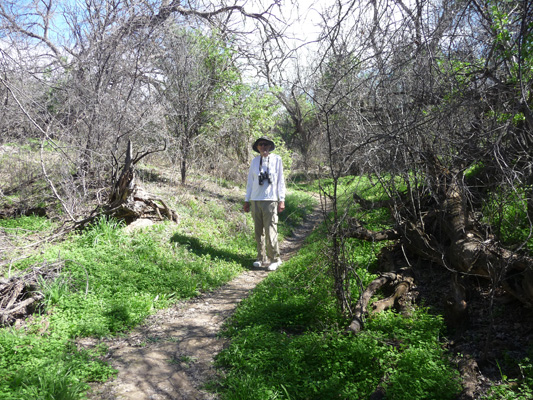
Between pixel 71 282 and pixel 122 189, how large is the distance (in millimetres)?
2811

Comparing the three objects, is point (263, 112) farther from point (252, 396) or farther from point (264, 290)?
point (252, 396)

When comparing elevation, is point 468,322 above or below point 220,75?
below

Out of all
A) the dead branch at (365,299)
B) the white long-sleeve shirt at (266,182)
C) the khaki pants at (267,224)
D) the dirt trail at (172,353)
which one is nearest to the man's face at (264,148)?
the white long-sleeve shirt at (266,182)

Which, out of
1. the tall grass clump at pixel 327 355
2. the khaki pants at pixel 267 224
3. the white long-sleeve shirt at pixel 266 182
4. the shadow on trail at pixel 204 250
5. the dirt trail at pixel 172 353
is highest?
the white long-sleeve shirt at pixel 266 182

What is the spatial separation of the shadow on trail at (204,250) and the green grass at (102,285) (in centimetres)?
2

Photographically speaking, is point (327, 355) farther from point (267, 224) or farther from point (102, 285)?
point (267, 224)

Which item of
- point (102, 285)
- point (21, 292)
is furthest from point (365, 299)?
point (21, 292)

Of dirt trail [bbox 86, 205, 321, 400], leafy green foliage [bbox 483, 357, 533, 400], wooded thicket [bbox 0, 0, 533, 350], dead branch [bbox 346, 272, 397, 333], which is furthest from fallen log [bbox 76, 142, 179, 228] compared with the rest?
leafy green foliage [bbox 483, 357, 533, 400]

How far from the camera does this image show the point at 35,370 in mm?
3373

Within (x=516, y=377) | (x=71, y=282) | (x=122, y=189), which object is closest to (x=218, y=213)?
(x=122, y=189)

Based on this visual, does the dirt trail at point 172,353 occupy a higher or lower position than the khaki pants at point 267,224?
lower

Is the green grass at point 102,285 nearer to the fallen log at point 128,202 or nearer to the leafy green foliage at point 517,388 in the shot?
the fallen log at point 128,202

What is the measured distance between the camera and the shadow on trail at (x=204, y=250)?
7491mm

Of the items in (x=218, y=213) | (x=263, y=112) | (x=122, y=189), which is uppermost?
(x=263, y=112)
